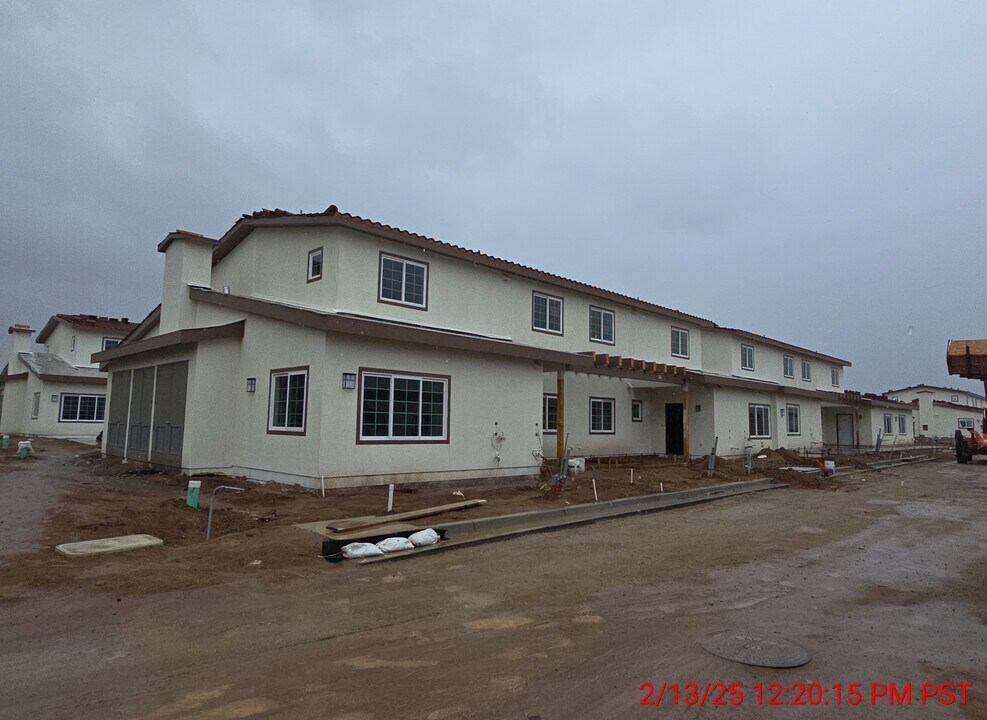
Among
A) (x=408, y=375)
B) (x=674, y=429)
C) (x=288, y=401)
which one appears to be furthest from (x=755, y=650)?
(x=674, y=429)

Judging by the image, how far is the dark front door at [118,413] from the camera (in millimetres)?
18266

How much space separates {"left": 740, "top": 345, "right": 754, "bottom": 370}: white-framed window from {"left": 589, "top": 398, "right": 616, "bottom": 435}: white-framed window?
8454 millimetres

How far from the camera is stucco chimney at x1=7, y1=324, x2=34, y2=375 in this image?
3109 cm

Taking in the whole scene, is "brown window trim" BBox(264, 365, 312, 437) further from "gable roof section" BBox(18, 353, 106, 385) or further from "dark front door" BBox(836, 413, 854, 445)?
"dark front door" BBox(836, 413, 854, 445)

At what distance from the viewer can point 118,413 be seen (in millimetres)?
18969

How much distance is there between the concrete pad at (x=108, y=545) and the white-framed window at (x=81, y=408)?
78.7ft

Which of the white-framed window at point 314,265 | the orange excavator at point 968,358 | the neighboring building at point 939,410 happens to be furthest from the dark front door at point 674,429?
the neighboring building at point 939,410

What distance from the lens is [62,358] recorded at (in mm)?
31016

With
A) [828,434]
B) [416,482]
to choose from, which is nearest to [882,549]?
[416,482]

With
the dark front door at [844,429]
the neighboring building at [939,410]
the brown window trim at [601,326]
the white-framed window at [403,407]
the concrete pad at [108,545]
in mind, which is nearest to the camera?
the concrete pad at [108,545]

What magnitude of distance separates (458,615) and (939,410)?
6158 cm

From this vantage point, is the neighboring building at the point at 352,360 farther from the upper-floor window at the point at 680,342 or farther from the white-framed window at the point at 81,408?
the white-framed window at the point at 81,408

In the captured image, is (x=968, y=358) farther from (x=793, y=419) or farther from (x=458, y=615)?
(x=458, y=615)

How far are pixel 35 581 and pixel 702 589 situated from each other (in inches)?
277
